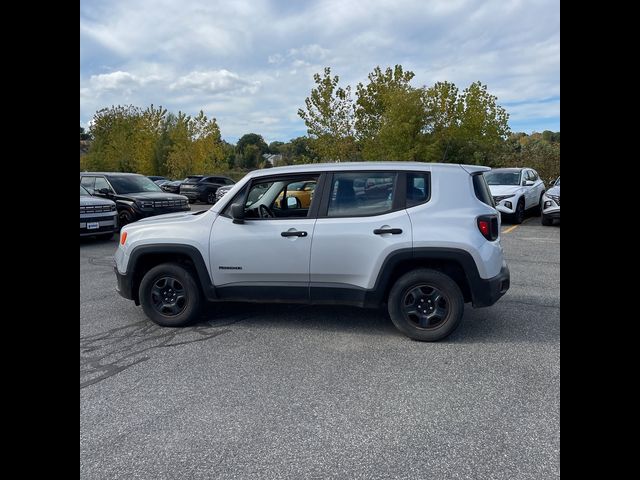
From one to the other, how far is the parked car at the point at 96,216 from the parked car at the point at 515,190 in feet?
33.2

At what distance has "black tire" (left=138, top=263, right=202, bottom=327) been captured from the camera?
16.0 feet

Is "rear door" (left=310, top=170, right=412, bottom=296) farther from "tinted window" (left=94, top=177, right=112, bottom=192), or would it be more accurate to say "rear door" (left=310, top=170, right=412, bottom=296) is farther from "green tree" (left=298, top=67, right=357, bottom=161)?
"green tree" (left=298, top=67, right=357, bottom=161)

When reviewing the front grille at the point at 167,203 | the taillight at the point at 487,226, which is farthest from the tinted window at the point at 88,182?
the taillight at the point at 487,226

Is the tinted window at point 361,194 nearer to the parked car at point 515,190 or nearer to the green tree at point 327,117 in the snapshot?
the parked car at point 515,190

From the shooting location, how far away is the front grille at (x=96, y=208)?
10784 millimetres

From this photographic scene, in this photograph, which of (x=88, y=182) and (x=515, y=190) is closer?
(x=88, y=182)

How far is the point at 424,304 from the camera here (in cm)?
440

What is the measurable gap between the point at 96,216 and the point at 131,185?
108 inches

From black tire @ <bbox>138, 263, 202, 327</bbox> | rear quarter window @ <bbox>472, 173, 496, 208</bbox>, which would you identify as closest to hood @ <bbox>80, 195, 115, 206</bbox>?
black tire @ <bbox>138, 263, 202, 327</bbox>

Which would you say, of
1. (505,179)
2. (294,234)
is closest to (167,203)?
(294,234)

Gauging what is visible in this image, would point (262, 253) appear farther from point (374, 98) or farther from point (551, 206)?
point (374, 98)
